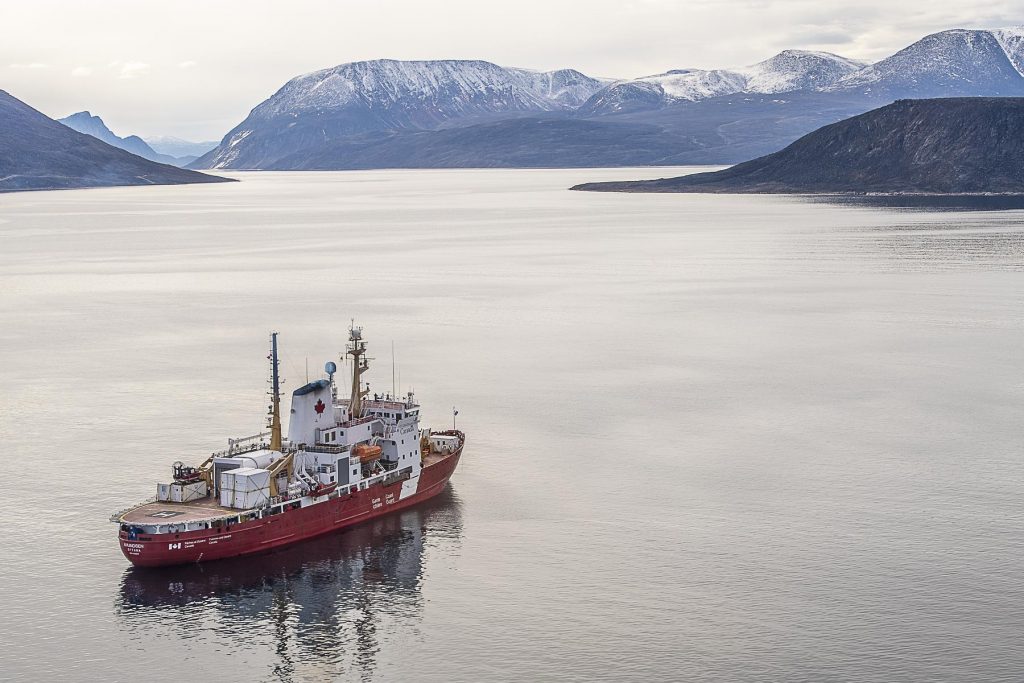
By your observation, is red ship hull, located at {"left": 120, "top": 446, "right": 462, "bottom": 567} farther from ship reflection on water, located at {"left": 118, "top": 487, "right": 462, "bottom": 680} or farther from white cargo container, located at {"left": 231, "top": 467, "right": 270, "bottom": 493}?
white cargo container, located at {"left": 231, "top": 467, "right": 270, "bottom": 493}

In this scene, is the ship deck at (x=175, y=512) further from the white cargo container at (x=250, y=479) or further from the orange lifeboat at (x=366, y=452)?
the orange lifeboat at (x=366, y=452)

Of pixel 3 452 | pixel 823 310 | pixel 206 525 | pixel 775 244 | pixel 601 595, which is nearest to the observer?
pixel 601 595

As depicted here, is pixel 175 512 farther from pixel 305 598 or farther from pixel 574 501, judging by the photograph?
pixel 574 501

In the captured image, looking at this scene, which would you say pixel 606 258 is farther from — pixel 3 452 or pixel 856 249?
pixel 3 452

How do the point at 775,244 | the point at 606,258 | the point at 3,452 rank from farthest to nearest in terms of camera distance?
1. the point at 775,244
2. the point at 606,258
3. the point at 3,452

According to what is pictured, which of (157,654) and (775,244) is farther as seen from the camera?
(775,244)

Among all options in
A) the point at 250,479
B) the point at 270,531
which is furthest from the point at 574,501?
the point at 250,479

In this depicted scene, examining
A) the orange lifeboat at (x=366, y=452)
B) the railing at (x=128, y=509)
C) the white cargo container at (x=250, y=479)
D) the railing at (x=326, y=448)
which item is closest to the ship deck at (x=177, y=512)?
the railing at (x=128, y=509)

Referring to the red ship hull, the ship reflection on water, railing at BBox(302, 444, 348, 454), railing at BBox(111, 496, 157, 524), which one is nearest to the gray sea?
the ship reflection on water

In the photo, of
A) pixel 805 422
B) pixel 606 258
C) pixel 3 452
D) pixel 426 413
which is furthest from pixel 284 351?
pixel 606 258
